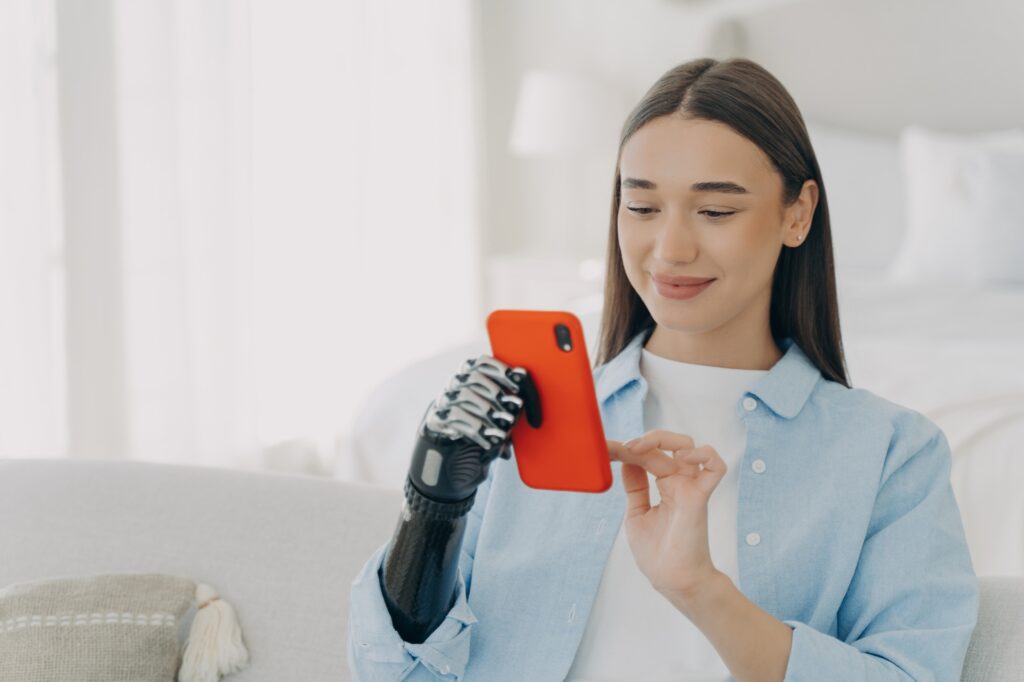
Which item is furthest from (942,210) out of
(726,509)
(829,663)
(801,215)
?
(829,663)

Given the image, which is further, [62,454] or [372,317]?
[372,317]

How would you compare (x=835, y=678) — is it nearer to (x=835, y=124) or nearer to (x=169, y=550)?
(x=169, y=550)

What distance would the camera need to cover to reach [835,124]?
371cm

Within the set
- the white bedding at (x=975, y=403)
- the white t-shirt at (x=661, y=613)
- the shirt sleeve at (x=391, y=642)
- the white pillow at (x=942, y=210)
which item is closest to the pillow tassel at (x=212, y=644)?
the shirt sleeve at (x=391, y=642)

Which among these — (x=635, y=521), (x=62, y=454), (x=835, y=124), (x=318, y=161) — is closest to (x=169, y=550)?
(x=635, y=521)

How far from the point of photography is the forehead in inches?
40.5

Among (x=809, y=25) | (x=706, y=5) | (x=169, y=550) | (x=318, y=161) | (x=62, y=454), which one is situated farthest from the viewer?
(x=706, y=5)

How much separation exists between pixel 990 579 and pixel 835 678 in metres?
0.28

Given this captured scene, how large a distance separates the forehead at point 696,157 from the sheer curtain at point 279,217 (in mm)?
1500

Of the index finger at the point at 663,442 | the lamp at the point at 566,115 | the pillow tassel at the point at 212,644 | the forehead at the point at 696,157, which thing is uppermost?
the lamp at the point at 566,115

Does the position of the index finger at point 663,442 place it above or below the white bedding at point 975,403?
above

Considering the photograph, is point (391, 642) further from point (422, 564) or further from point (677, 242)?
point (677, 242)

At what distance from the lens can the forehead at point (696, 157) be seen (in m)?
1.03

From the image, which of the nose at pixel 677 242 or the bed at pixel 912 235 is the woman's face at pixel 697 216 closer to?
the nose at pixel 677 242
